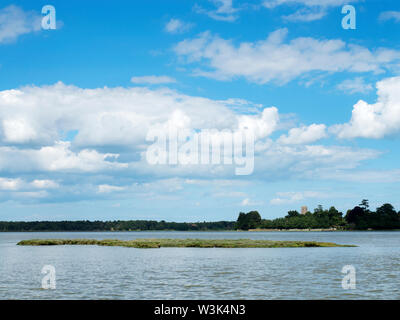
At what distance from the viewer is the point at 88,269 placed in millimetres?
66250

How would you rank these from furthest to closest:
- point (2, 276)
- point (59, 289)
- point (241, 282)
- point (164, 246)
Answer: point (164, 246)
point (2, 276)
point (241, 282)
point (59, 289)

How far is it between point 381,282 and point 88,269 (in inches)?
1566

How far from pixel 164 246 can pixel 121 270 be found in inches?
2374

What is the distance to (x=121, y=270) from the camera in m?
64.8

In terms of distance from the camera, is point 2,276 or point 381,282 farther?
point 2,276
